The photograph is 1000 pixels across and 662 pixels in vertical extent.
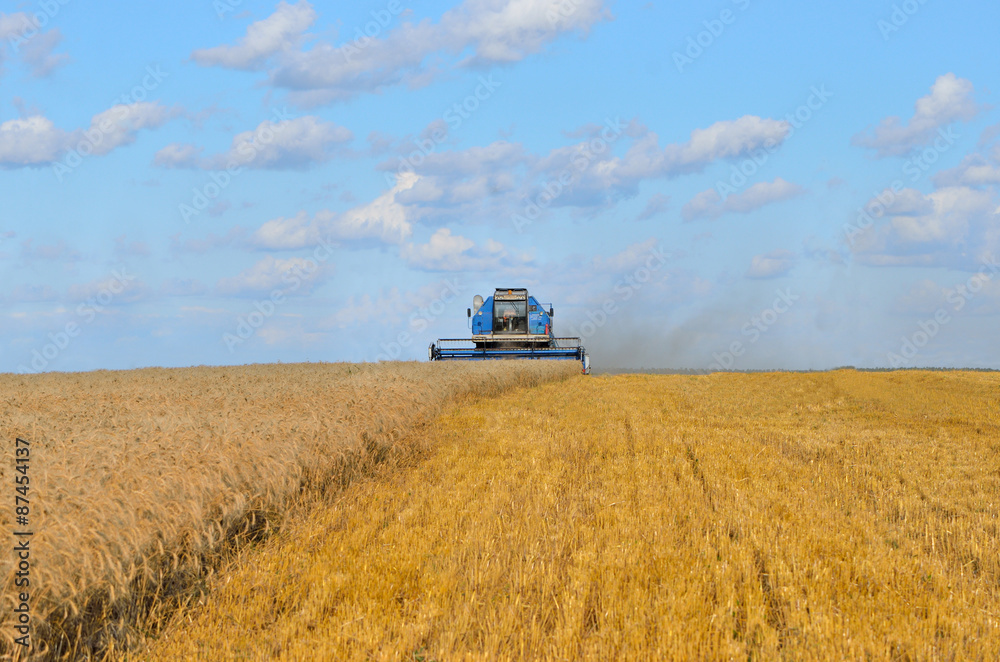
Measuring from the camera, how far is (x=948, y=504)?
856 centimetres

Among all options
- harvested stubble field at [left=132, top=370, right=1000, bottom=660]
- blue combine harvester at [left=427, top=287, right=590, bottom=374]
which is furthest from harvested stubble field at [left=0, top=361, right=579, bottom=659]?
blue combine harvester at [left=427, top=287, right=590, bottom=374]

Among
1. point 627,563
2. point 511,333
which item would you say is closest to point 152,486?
point 627,563

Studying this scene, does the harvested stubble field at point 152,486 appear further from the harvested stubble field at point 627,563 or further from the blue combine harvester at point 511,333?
the blue combine harvester at point 511,333

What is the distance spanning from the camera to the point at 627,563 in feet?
19.8

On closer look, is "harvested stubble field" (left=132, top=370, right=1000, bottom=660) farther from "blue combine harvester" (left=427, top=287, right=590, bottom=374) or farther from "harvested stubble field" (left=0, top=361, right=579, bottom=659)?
"blue combine harvester" (left=427, top=287, right=590, bottom=374)

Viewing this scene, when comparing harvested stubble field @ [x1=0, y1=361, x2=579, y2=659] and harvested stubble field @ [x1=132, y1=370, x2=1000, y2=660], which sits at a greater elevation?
harvested stubble field @ [x1=0, y1=361, x2=579, y2=659]

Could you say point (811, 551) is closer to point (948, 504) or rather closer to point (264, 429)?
point (948, 504)

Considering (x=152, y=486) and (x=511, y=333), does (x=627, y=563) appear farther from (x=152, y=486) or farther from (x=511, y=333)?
(x=511, y=333)

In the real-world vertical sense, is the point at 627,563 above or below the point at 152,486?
below

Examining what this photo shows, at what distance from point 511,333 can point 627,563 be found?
30.6 metres

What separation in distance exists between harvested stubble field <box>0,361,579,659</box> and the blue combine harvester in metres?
23.3

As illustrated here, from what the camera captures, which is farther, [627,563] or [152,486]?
[627,563]

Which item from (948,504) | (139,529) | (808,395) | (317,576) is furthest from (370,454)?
(808,395)

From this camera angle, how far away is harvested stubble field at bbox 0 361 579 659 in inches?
179
